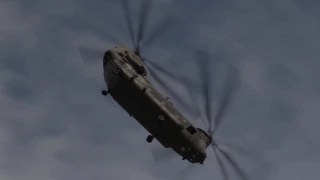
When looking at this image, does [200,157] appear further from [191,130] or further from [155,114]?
[155,114]

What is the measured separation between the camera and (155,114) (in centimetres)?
8444

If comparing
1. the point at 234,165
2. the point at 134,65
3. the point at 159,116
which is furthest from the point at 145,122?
the point at 234,165

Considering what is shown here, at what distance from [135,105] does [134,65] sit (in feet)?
23.3

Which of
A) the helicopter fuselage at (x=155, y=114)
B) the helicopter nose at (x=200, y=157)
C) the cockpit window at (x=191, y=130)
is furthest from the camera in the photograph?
the cockpit window at (x=191, y=130)

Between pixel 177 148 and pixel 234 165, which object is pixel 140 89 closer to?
pixel 177 148

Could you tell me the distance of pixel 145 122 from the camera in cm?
8500

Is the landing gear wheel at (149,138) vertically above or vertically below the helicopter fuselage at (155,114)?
below

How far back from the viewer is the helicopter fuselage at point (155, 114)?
84.6 m

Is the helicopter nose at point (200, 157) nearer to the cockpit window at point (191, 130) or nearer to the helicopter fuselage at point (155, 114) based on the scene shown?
the helicopter fuselage at point (155, 114)

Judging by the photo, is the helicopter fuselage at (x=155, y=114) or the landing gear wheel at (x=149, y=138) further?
the landing gear wheel at (x=149, y=138)

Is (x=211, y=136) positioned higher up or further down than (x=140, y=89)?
further down

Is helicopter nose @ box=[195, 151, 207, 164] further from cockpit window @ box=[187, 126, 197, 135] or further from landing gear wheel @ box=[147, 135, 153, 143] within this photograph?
landing gear wheel @ box=[147, 135, 153, 143]

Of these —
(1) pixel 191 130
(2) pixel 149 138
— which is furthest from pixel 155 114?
(1) pixel 191 130

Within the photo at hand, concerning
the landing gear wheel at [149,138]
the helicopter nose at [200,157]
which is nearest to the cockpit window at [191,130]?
the helicopter nose at [200,157]
